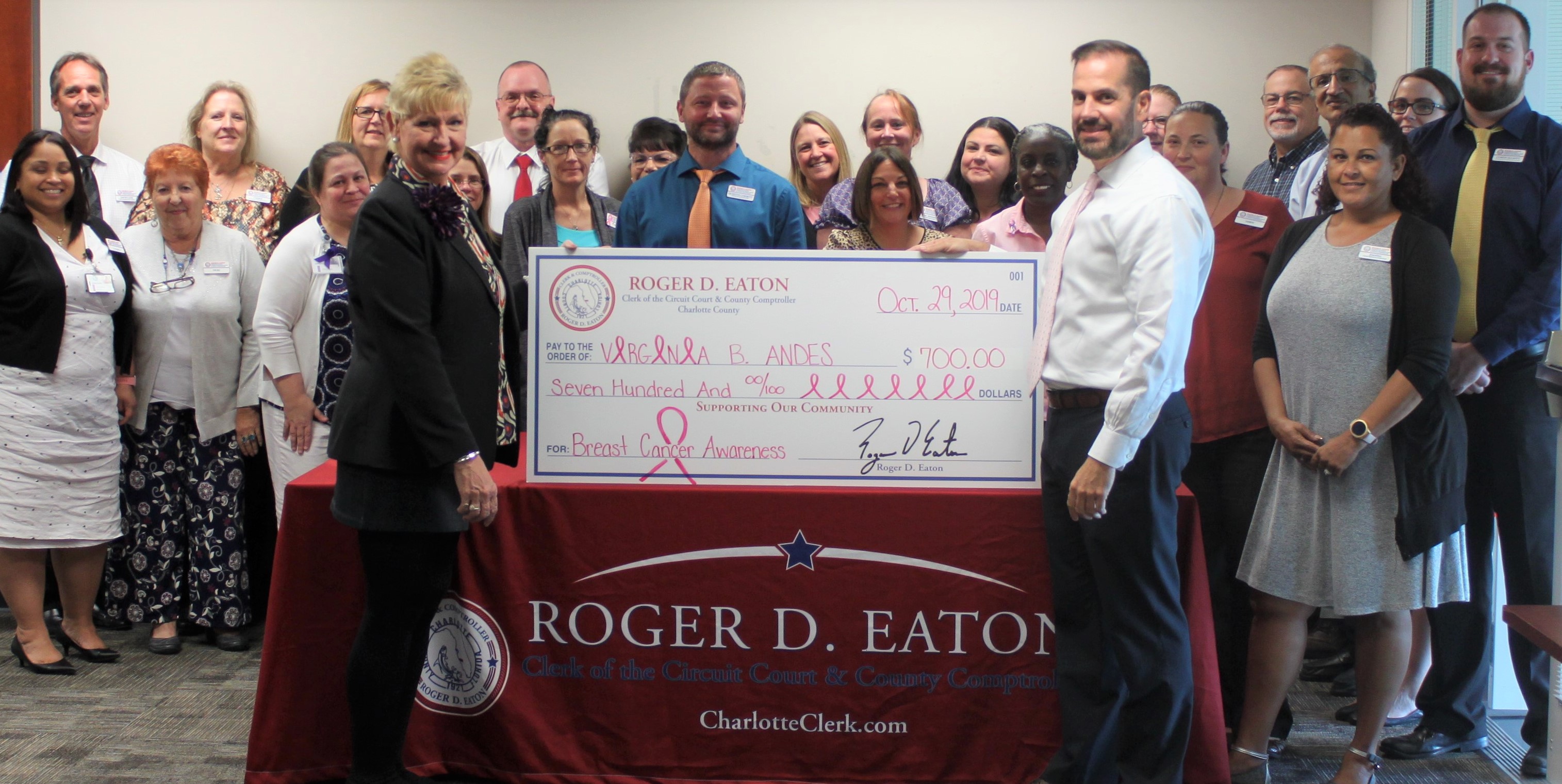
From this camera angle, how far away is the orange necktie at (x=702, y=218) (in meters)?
2.75

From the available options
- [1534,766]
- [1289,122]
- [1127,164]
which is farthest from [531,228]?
[1534,766]

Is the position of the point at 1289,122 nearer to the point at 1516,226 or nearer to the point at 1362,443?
the point at 1516,226

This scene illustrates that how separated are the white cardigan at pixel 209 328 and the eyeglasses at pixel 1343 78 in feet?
11.2

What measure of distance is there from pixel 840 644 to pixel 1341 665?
174 cm

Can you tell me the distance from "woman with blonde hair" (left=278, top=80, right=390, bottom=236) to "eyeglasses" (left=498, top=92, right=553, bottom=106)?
448mm

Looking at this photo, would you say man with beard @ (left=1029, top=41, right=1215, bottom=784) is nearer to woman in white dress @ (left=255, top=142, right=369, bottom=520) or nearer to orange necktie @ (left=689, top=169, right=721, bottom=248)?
orange necktie @ (left=689, top=169, right=721, bottom=248)

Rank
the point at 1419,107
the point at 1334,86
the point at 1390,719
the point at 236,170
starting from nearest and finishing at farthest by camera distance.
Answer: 1. the point at 1390,719
2. the point at 1419,107
3. the point at 1334,86
4. the point at 236,170

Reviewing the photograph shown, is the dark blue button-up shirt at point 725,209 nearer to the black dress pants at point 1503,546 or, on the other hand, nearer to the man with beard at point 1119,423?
the man with beard at point 1119,423

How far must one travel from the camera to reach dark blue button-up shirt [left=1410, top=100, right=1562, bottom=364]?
253 centimetres

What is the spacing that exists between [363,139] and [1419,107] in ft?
11.5

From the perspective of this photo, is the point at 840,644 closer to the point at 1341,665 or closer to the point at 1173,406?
the point at 1173,406

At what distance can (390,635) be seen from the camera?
212cm

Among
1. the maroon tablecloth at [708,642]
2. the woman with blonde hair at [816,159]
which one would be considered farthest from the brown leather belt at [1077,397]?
the woman with blonde hair at [816,159]

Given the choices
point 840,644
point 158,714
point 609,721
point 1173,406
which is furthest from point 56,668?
point 1173,406
